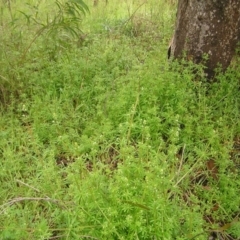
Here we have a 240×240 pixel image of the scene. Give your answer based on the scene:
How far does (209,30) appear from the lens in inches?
133

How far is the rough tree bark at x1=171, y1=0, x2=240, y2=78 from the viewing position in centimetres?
331

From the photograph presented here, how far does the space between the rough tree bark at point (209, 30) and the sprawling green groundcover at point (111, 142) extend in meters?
0.14

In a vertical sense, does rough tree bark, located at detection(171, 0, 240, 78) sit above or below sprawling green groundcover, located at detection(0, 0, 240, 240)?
above

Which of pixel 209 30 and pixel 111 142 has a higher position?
pixel 209 30

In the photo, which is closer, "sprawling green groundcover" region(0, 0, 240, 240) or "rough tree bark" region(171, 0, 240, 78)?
"sprawling green groundcover" region(0, 0, 240, 240)

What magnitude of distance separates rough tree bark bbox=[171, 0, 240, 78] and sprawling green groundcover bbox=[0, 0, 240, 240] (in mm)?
144

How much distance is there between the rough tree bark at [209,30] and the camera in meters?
3.31

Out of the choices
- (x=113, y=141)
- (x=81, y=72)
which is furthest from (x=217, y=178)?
(x=81, y=72)

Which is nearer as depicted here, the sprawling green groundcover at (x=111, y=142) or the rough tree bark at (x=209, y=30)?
the sprawling green groundcover at (x=111, y=142)

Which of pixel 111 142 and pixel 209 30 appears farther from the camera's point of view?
pixel 209 30

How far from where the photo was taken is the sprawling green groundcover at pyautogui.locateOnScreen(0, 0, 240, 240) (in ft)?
6.76

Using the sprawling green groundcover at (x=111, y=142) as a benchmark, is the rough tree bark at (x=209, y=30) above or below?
above

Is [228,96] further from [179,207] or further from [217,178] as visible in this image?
[179,207]

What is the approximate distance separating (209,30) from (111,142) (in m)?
1.43
